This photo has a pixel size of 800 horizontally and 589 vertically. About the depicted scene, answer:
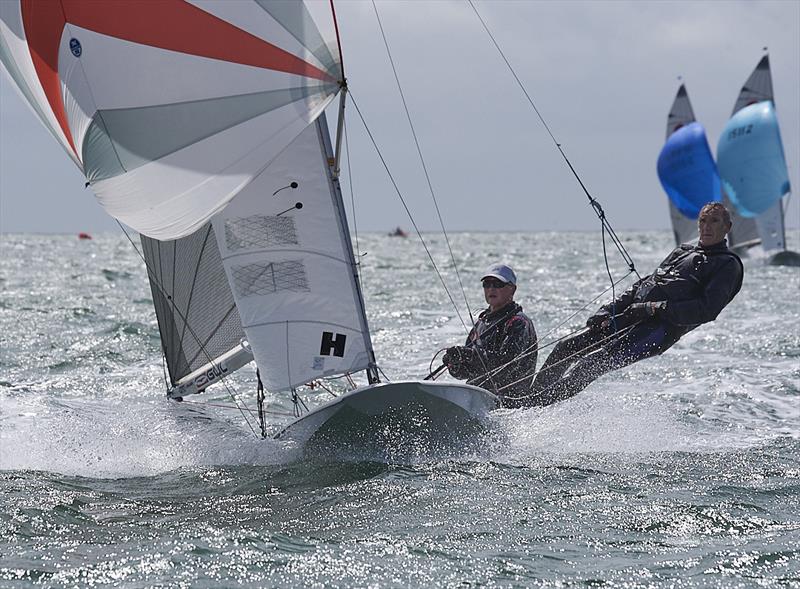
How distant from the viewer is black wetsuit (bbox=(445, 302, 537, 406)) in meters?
7.12

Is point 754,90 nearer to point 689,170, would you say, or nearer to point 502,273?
point 689,170

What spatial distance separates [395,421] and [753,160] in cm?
2602

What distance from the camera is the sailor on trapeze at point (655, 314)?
6.98m

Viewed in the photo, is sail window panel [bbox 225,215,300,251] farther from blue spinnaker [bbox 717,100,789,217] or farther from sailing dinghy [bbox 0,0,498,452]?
blue spinnaker [bbox 717,100,789,217]

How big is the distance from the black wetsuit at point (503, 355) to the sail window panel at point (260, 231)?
4.85ft

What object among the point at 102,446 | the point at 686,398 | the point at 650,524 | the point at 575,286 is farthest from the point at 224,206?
the point at 575,286

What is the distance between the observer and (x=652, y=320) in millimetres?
7320

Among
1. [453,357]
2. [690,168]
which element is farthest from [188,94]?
[690,168]

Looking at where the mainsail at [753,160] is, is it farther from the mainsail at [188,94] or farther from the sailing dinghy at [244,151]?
the mainsail at [188,94]

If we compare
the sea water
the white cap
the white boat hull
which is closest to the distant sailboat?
the sea water

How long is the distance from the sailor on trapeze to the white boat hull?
3.04ft

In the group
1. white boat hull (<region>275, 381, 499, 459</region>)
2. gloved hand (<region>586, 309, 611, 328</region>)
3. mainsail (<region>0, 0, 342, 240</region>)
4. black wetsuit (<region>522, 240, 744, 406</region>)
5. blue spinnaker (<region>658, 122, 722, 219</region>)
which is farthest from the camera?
blue spinnaker (<region>658, 122, 722, 219</region>)

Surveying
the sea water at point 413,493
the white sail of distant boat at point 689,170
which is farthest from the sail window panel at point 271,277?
the white sail of distant boat at point 689,170

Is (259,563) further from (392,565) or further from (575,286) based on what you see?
(575,286)
